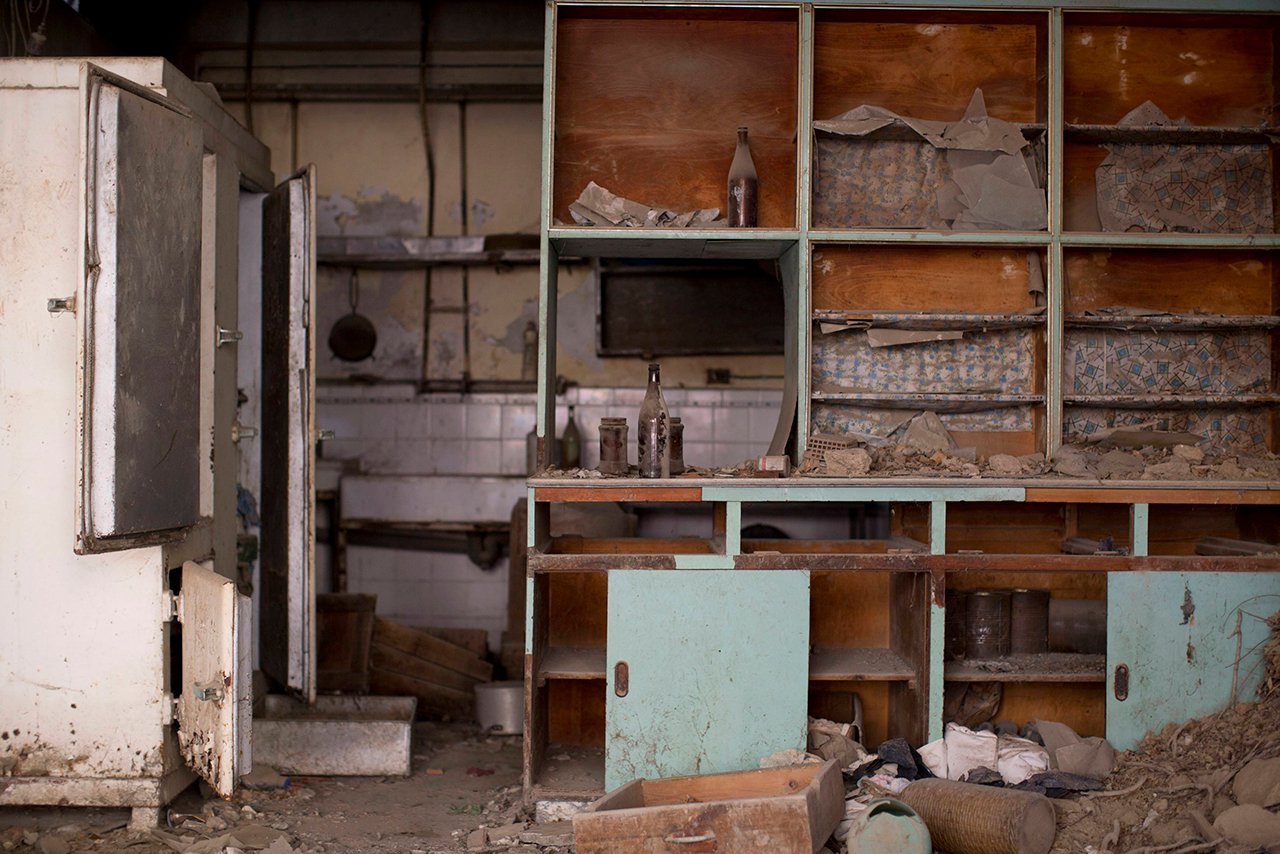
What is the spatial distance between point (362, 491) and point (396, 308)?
3.48 feet

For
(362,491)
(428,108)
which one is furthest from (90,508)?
(428,108)

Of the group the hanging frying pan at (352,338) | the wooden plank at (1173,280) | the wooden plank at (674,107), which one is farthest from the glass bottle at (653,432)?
the hanging frying pan at (352,338)

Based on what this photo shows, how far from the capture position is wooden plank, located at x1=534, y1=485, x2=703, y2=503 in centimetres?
336

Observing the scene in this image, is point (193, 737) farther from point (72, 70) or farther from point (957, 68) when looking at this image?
point (957, 68)

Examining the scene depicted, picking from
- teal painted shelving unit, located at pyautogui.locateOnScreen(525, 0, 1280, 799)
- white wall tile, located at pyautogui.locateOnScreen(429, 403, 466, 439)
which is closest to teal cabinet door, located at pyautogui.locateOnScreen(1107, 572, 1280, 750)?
teal painted shelving unit, located at pyautogui.locateOnScreen(525, 0, 1280, 799)

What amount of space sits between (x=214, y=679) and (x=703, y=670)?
56.0 inches

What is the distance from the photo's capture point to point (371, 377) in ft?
19.8

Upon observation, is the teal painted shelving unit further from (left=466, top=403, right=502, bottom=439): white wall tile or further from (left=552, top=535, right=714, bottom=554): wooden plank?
(left=466, top=403, right=502, bottom=439): white wall tile

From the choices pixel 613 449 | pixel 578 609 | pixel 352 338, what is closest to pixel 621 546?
pixel 578 609

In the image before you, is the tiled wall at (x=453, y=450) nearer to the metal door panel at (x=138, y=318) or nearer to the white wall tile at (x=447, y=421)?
the white wall tile at (x=447, y=421)

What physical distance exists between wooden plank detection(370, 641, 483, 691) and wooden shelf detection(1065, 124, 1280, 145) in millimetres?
3411

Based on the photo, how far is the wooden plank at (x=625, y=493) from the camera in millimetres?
3355

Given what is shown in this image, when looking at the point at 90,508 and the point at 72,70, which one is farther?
the point at 72,70

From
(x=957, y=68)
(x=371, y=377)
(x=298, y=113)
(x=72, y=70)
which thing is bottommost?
(x=371, y=377)
